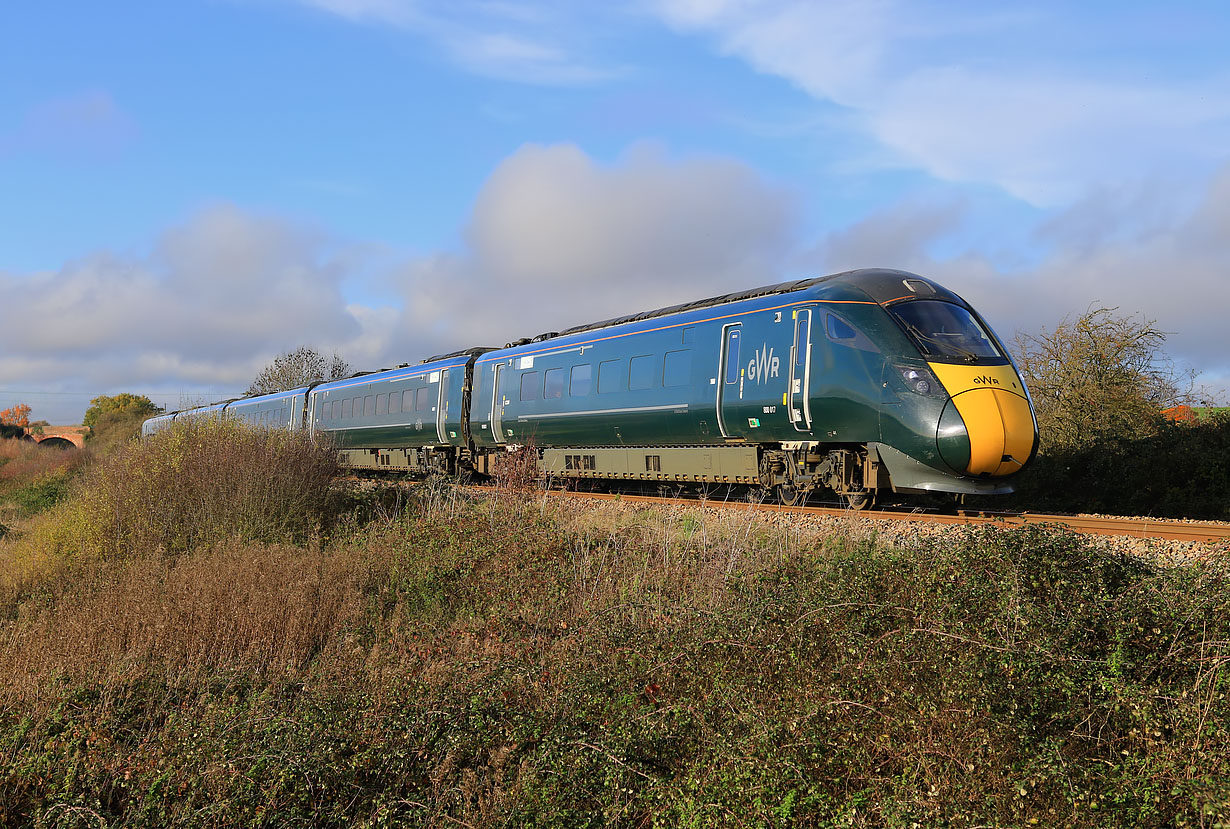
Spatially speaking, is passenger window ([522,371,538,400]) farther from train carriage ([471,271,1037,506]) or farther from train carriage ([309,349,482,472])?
train carriage ([309,349,482,472])

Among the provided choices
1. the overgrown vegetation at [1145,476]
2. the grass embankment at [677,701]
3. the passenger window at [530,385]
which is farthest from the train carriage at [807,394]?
the overgrown vegetation at [1145,476]

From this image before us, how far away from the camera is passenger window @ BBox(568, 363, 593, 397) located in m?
16.9

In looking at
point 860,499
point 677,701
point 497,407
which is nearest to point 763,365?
point 860,499

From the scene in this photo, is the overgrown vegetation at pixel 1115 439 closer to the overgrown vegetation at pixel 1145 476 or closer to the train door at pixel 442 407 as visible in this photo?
the overgrown vegetation at pixel 1145 476

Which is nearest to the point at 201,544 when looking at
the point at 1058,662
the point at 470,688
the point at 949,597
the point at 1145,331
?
the point at 470,688

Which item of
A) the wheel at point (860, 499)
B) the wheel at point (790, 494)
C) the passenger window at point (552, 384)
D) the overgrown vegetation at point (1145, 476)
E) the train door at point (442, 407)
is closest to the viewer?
the wheel at point (860, 499)

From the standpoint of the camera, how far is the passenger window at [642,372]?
15.3m

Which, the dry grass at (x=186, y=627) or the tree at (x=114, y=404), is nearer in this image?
the dry grass at (x=186, y=627)

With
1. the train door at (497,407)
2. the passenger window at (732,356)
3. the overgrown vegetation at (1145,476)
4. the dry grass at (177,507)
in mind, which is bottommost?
the dry grass at (177,507)

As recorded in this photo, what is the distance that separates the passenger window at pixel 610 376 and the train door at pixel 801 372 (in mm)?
4207

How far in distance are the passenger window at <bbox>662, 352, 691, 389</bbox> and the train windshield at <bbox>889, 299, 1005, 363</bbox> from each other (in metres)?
3.88

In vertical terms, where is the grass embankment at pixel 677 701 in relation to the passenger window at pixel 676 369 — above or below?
below

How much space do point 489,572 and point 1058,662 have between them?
6.52 m

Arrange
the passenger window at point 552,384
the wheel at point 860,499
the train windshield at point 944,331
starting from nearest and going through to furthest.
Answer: the train windshield at point 944,331 → the wheel at point 860,499 → the passenger window at point 552,384
